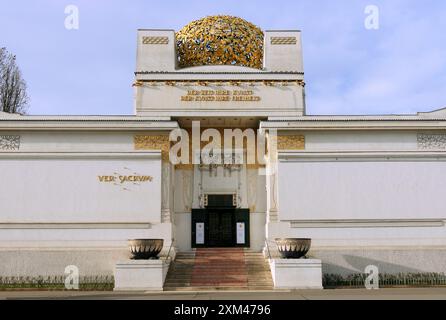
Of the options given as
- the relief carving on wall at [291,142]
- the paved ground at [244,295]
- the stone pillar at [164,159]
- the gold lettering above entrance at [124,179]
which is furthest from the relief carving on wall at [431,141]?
the gold lettering above entrance at [124,179]

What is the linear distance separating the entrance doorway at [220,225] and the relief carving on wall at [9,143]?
7271mm

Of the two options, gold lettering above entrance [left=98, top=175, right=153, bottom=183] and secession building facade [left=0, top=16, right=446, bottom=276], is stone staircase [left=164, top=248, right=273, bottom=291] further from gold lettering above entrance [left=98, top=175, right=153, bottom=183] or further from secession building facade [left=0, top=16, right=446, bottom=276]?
gold lettering above entrance [left=98, top=175, right=153, bottom=183]

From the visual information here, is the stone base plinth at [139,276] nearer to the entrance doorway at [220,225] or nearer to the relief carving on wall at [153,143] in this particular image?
the entrance doorway at [220,225]

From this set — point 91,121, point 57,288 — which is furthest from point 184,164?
point 57,288

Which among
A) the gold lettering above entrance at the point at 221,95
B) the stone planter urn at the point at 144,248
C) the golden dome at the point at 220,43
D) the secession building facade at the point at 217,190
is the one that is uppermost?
the golden dome at the point at 220,43

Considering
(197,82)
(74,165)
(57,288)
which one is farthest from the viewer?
(197,82)

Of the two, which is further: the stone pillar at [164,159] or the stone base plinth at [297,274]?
the stone pillar at [164,159]

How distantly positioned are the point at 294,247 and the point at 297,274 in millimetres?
866

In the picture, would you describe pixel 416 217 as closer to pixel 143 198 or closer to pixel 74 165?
pixel 143 198

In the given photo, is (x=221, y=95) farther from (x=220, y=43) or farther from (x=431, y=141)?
(x=431, y=141)

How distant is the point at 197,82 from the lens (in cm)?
2136

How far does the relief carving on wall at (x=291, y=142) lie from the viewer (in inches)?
797

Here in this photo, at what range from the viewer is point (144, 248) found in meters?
16.9

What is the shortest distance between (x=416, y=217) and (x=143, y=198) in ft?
33.1
